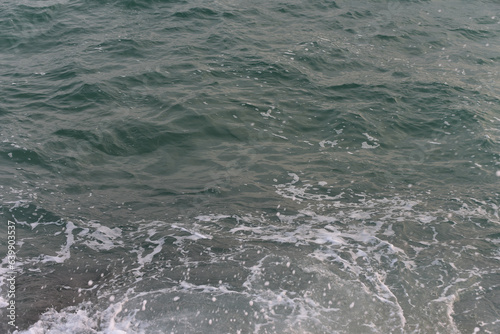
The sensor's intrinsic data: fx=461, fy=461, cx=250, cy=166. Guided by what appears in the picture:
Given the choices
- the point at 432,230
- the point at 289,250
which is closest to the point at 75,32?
the point at 289,250

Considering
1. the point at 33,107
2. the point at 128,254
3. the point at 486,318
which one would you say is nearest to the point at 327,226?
the point at 486,318

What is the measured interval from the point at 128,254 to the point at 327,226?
2525mm

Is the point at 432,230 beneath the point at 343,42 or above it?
beneath

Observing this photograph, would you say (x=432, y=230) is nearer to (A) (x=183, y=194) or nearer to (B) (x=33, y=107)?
(A) (x=183, y=194)

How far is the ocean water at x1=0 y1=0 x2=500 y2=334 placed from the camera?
483cm

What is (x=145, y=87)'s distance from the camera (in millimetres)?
9461

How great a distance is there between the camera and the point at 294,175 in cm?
704

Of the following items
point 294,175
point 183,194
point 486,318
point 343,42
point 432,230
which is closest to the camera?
point 486,318

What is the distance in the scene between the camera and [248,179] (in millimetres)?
6910

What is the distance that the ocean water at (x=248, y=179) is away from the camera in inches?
190

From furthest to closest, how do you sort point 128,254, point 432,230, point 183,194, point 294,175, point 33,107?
point 33,107 < point 294,175 < point 183,194 < point 432,230 < point 128,254

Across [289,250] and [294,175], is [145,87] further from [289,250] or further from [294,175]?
[289,250]

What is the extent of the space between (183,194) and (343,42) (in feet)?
24.3

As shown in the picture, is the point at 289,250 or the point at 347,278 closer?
the point at 347,278
